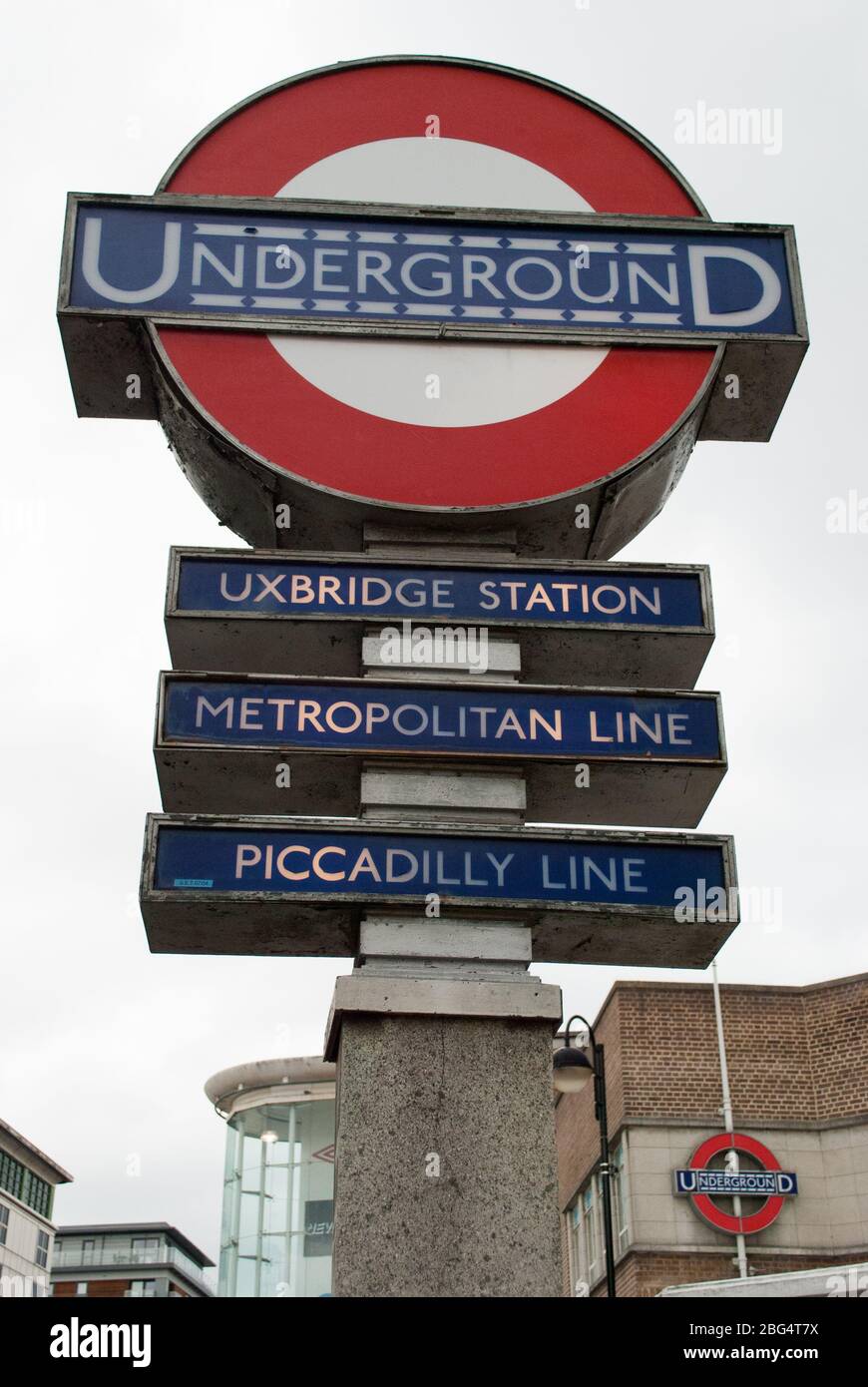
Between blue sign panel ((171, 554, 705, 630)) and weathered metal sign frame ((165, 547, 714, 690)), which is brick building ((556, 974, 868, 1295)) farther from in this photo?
blue sign panel ((171, 554, 705, 630))

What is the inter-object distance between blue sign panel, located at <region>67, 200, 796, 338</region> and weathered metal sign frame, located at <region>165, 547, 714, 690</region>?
5.27ft

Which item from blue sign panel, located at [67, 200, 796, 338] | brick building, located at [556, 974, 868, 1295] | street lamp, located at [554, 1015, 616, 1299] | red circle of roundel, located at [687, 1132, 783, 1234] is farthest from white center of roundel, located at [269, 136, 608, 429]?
red circle of roundel, located at [687, 1132, 783, 1234]

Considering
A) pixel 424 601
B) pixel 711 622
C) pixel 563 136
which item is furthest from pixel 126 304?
pixel 711 622

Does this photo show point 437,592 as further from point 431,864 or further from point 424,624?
point 431,864

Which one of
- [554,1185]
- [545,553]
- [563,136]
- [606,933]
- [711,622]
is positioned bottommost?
[554,1185]

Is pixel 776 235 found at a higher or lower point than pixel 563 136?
lower

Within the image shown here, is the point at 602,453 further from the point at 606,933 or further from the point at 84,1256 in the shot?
the point at 84,1256

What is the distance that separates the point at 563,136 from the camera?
9477 millimetres

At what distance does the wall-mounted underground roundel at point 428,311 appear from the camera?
27.0 feet

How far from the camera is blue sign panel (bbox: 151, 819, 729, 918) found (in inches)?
277

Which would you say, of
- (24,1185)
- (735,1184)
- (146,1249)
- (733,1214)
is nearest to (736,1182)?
Result: (735,1184)

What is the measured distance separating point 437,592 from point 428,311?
191 centimetres
